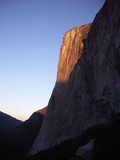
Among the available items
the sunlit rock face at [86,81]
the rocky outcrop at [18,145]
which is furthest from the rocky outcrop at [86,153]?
the rocky outcrop at [18,145]

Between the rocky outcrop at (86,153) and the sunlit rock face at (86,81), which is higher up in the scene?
the sunlit rock face at (86,81)

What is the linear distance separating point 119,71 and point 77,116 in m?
9.98

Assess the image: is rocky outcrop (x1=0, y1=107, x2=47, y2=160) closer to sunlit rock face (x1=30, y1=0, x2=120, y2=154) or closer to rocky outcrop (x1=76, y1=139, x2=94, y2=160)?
sunlit rock face (x1=30, y1=0, x2=120, y2=154)

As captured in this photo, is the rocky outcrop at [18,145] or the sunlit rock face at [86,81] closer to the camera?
the sunlit rock face at [86,81]

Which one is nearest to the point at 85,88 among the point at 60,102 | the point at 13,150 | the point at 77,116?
the point at 77,116

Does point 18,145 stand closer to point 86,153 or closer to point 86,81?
point 86,81

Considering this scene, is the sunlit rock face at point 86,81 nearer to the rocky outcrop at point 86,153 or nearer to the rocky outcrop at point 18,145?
the rocky outcrop at point 86,153

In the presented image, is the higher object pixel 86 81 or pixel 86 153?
pixel 86 81

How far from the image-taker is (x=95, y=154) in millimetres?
18281

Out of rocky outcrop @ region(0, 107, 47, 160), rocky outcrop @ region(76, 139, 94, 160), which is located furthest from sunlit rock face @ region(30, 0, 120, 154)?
rocky outcrop @ region(0, 107, 47, 160)

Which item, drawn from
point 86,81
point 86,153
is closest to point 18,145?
point 86,81

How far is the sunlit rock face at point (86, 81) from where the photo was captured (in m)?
27.3

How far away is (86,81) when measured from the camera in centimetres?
3425

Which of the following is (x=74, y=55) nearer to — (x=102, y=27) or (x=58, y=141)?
(x=102, y=27)
